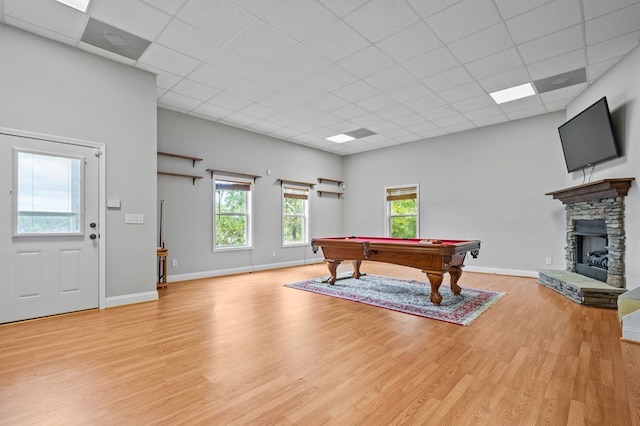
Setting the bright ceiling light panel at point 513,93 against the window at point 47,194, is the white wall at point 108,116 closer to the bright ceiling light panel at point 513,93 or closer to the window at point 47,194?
the window at point 47,194

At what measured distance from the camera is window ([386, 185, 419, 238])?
24.9ft

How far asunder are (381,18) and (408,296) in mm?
3397

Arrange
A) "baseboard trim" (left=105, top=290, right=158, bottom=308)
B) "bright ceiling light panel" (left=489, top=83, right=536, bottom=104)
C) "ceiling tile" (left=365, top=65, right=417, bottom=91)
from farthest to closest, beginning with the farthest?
"bright ceiling light panel" (left=489, top=83, right=536, bottom=104), "ceiling tile" (left=365, top=65, right=417, bottom=91), "baseboard trim" (left=105, top=290, right=158, bottom=308)

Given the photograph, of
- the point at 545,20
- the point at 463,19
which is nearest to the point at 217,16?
the point at 463,19

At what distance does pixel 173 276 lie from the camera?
5445 millimetres

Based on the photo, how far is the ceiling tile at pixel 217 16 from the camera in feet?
9.44

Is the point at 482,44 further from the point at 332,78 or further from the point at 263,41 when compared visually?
the point at 263,41

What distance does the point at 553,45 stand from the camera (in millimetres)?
3488

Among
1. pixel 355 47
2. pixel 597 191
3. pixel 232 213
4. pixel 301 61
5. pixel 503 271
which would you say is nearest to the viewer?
pixel 355 47

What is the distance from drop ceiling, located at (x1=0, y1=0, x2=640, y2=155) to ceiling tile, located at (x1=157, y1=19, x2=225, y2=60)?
0.04 ft

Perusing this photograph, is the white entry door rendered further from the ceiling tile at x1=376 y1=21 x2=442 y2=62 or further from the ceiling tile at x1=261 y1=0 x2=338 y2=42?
the ceiling tile at x1=376 y1=21 x2=442 y2=62

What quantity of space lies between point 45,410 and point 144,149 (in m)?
3.30

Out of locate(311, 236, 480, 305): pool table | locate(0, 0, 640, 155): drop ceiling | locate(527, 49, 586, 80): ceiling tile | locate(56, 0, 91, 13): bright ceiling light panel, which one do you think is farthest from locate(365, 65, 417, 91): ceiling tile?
locate(56, 0, 91, 13): bright ceiling light panel

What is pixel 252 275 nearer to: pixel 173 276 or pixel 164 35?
pixel 173 276
